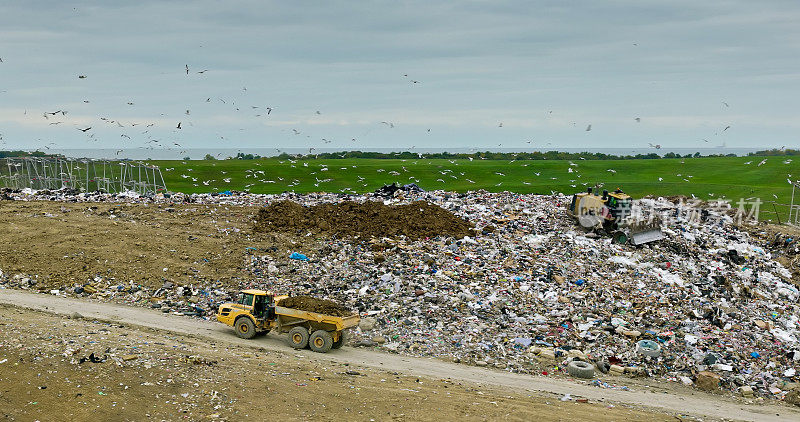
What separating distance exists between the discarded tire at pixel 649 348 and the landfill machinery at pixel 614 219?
6.42 m

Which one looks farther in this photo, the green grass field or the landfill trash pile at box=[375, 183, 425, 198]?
the green grass field

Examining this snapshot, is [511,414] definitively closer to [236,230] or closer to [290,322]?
[290,322]

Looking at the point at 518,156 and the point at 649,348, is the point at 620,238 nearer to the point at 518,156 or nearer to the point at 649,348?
the point at 649,348

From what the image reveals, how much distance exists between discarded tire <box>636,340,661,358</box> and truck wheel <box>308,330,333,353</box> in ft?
19.9

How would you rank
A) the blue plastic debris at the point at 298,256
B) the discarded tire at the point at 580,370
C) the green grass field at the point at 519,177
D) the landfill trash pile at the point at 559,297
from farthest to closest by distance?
the green grass field at the point at 519,177
the blue plastic debris at the point at 298,256
the landfill trash pile at the point at 559,297
the discarded tire at the point at 580,370

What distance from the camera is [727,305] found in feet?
48.0

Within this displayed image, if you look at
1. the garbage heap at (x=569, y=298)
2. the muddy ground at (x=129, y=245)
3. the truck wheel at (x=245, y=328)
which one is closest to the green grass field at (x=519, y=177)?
the muddy ground at (x=129, y=245)

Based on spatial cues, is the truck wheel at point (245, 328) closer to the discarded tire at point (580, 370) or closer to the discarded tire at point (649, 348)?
the discarded tire at point (580, 370)

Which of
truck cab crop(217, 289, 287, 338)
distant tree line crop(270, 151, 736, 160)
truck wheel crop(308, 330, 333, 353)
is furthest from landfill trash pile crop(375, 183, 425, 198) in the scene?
distant tree line crop(270, 151, 736, 160)

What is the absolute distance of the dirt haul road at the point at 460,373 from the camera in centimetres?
1009

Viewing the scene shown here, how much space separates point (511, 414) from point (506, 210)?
14.0 meters

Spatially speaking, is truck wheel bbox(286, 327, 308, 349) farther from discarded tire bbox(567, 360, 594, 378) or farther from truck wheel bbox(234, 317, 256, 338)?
discarded tire bbox(567, 360, 594, 378)

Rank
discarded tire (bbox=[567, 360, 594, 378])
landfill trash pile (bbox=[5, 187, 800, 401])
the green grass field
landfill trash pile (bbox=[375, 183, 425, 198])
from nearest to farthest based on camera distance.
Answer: discarded tire (bbox=[567, 360, 594, 378]) < landfill trash pile (bbox=[5, 187, 800, 401]) < landfill trash pile (bbox=[375, 183, 425, 198]) < the green grass field

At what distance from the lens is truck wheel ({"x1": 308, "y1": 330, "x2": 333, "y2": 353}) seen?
11.6 metres
